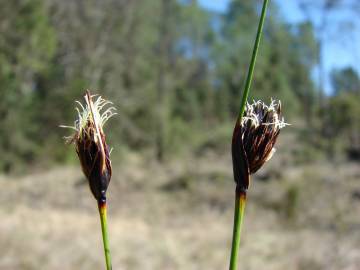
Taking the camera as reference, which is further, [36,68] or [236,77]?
[236,77]

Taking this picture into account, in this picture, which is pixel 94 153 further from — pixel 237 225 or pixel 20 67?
pixel 20 67

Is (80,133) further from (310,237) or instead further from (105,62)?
(105,62)

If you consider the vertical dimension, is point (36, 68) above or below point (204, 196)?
above

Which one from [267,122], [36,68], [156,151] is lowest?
[267,122]

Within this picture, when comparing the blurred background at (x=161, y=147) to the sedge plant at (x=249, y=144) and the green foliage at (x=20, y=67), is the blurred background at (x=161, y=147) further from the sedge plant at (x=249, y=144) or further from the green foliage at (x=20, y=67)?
the sedge plant at (x=249, y=144)

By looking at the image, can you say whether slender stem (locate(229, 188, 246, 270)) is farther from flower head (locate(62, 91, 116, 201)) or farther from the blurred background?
the blurred background

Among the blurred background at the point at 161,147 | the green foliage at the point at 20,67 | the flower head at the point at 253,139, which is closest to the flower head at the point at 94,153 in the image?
the flower head at the point at 253,139

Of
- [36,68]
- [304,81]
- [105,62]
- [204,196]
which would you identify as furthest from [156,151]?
[304,81]
